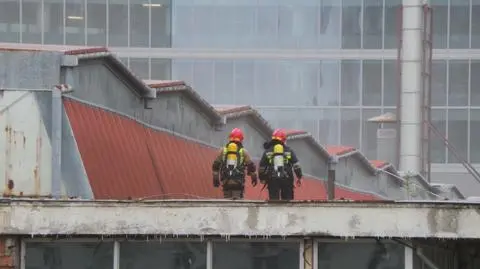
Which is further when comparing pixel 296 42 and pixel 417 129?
pixel 296 42

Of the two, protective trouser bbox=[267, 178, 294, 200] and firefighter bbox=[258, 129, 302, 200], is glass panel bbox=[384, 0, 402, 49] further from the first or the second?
protective trouser bbox=[267, 178, 294, 200]

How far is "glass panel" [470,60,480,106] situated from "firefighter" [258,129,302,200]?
125 feet

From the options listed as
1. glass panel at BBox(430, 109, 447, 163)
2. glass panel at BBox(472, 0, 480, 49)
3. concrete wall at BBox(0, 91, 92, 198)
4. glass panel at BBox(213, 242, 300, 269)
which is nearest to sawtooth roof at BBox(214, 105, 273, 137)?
concrete wall at BBox(0, 91, 92, 198)

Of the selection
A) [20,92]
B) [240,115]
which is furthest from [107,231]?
[240,115]

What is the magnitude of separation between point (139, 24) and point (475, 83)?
559 inches

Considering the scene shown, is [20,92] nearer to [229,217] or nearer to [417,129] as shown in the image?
[229,217]

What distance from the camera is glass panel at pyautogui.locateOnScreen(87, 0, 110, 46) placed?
58.4 m

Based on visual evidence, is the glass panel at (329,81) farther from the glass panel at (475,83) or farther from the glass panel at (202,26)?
the glass panel at (475,83)

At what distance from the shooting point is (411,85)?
170ft

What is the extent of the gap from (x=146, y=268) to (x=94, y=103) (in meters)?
6.63

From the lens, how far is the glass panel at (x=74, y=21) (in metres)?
58.2

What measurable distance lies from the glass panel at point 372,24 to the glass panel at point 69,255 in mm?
42315

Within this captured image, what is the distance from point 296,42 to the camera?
190 ft

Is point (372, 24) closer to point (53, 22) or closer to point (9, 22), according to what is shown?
point (53, 22)
